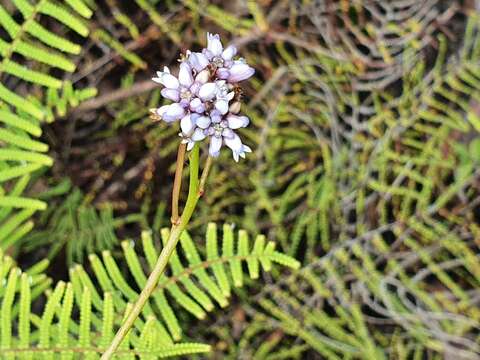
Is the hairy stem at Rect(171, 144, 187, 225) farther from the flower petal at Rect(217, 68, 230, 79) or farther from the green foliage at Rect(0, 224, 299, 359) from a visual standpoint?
the green foliage at Rect(0, 224, 299, 359)

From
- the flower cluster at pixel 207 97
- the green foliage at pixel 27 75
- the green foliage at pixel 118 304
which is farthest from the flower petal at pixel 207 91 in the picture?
the green foliage at pixel 27 75

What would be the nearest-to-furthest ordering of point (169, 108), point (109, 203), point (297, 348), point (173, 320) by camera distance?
point (169, 108), point (173, 320), point (297, 348), point (109, 203)

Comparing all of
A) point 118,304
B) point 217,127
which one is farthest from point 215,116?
point 118,304

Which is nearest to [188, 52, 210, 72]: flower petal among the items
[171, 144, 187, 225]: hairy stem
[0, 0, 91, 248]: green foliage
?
[171, 144, 187, 225]: hairy stem

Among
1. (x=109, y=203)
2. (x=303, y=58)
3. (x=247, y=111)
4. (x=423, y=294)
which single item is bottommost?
(x=423, y=294)

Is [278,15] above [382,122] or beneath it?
above

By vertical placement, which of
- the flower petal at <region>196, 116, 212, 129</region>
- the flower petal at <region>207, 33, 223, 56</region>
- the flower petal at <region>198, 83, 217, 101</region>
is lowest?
the flower petal at <region>196, 116, 212, 129</region>

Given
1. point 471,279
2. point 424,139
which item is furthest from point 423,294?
point 424,139

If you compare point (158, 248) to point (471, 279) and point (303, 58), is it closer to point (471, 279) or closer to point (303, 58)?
point (303, 58)
